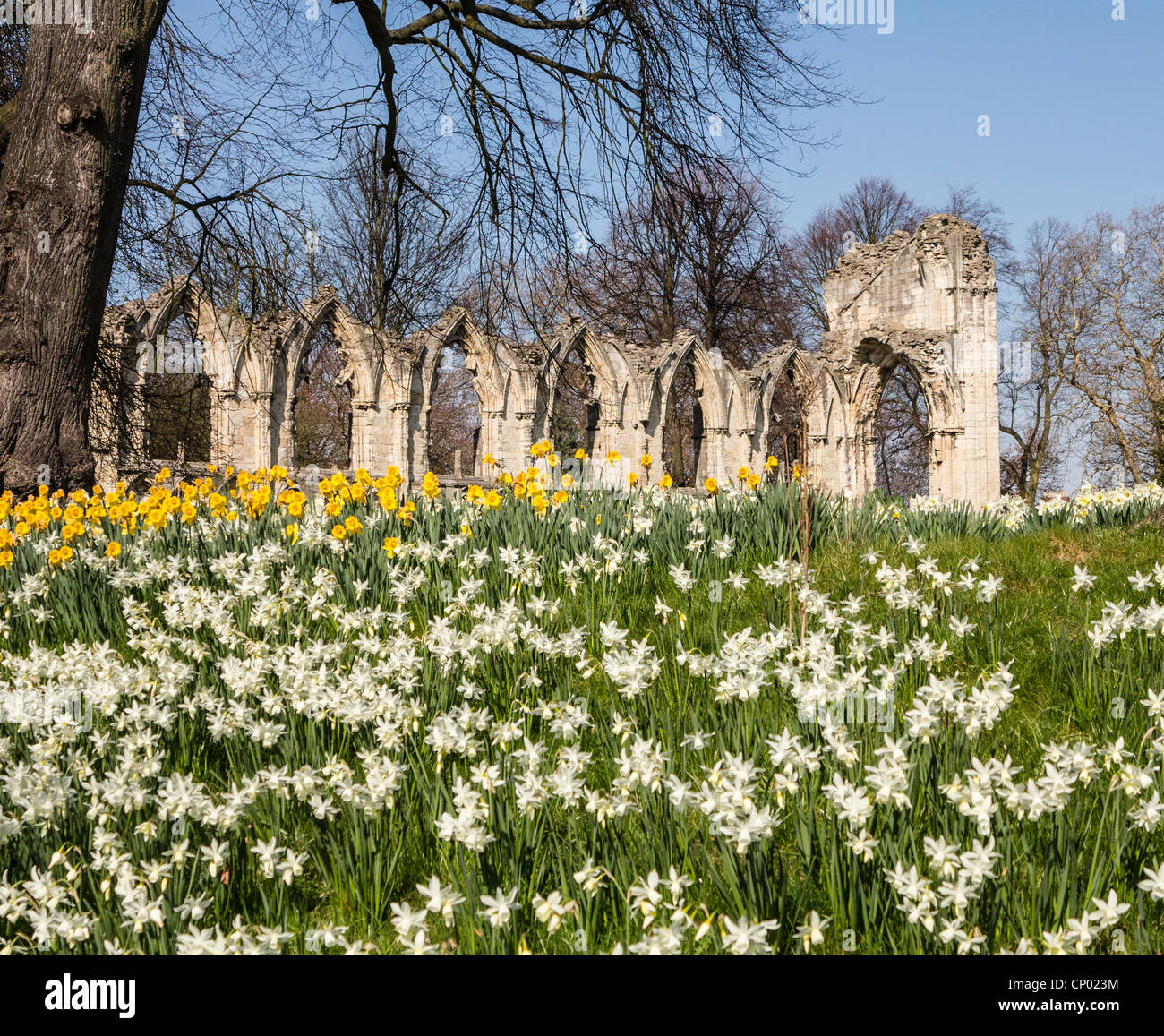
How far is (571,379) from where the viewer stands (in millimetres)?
29734

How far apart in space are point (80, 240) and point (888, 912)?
6.27 meters

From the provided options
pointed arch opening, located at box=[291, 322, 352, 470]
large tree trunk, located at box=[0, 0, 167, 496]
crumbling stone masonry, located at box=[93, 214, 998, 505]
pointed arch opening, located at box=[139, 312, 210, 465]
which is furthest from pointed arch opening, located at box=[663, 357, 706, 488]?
large tree trunk, located at box=[0, 0, 167, 496]

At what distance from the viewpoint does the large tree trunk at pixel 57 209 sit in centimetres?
596

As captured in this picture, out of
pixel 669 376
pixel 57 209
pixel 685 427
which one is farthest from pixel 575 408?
pixel 57 209

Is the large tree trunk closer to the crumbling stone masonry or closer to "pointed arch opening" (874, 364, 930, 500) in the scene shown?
the crumbling stone masonry

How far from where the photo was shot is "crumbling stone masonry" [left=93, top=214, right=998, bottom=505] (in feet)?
61.2

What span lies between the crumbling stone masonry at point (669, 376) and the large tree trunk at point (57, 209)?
9.60 metres

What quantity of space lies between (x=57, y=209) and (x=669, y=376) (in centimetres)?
1840

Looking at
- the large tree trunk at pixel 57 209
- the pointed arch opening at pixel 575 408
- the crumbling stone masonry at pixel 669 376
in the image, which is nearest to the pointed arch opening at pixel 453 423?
the pointed arch opening at pixel 575 408

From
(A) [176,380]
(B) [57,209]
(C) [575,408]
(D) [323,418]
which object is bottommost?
(B) [57,209]

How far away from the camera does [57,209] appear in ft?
19.8

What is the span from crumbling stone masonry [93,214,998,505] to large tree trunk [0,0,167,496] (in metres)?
9.60

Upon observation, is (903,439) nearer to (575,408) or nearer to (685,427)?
(685,427)

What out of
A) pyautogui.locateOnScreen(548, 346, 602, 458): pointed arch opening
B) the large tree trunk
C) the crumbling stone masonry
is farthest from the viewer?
pyautogui.locateOnScreen(548, 346, 602, 458): pointed arch opening
